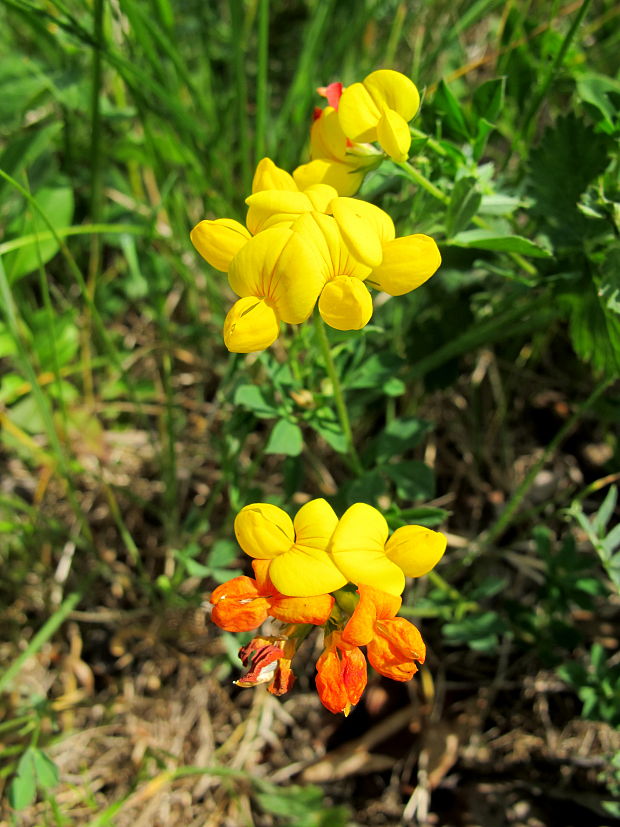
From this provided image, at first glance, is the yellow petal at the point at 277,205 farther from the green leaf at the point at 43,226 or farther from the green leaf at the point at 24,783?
the green leaf at the point at 24,783

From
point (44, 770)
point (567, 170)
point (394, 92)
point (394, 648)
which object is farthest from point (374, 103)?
point (44, 770)

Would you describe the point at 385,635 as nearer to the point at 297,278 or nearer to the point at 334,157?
the point at 297,278

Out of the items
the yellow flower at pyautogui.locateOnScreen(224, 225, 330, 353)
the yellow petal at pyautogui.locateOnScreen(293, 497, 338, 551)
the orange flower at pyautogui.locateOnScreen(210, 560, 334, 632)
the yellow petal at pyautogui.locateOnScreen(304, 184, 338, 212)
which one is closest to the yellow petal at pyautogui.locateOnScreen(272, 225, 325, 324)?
the yellow flower at pyautogui.locateOnScreen(224, 225, 330, 353)

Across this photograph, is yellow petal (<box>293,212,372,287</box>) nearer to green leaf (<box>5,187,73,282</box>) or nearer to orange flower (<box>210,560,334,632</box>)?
orange flower (<box>210,560,334,632</box>)

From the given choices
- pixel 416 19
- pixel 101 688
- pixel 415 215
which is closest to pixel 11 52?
pixel 416 19

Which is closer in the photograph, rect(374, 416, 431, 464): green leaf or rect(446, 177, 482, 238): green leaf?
rect(446, 177, 482, 238): green leaf

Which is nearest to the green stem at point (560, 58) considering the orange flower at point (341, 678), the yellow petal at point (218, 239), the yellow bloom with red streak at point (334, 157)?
the yellow bloom with red streak at point (334, 157)

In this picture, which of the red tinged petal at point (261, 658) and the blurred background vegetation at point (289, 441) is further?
the blurred background vegetation at point (289, 441)

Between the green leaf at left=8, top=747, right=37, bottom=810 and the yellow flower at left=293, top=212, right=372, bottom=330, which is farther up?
the yellow flower at left=293, top=212, right=372, bottom=330
